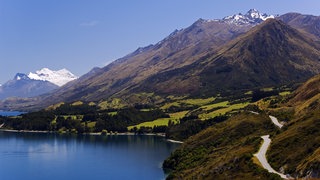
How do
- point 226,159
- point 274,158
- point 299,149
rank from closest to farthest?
point 299,149
point 274,158
point 226,159

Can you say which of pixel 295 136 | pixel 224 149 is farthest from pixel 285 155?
pixel 224 149

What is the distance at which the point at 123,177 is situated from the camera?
189875mm

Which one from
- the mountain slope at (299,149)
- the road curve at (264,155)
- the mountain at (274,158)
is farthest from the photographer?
the road curve at (264,155)

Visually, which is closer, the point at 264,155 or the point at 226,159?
the point at 264,155

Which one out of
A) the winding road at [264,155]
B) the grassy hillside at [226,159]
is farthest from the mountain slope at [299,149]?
the grassy hillside at [226,159]

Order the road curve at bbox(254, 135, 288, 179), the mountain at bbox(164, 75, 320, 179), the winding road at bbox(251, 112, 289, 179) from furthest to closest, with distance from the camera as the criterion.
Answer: the road curve at bbox(254, 135, 288, 179), the winding road at bbox(251, 112, 289, 179), the mountain at bbox(164, 75, 320, 179)

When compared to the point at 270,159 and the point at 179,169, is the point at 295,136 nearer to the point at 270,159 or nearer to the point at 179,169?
the point at 270,159

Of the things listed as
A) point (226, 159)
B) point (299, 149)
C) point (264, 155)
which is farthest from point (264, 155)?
point (226, 159)

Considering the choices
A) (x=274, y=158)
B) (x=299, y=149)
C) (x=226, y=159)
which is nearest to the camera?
(x=299, y=149)

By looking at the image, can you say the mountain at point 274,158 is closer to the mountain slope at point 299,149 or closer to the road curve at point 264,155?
the mountain slope at point 299,149

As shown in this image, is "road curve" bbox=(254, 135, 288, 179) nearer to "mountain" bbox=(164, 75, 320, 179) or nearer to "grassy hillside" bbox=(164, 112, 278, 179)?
"mountain" bbox=(164, 75, 320, 179)

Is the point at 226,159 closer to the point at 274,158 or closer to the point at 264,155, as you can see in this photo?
the point at 264,155

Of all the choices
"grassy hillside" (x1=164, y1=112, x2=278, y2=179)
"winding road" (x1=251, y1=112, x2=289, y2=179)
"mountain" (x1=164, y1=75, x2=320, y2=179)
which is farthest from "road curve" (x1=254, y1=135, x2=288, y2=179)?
"grassy hillside" (x1=164, y1=112, x2=278, y2=179)

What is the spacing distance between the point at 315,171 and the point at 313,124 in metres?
39.2
